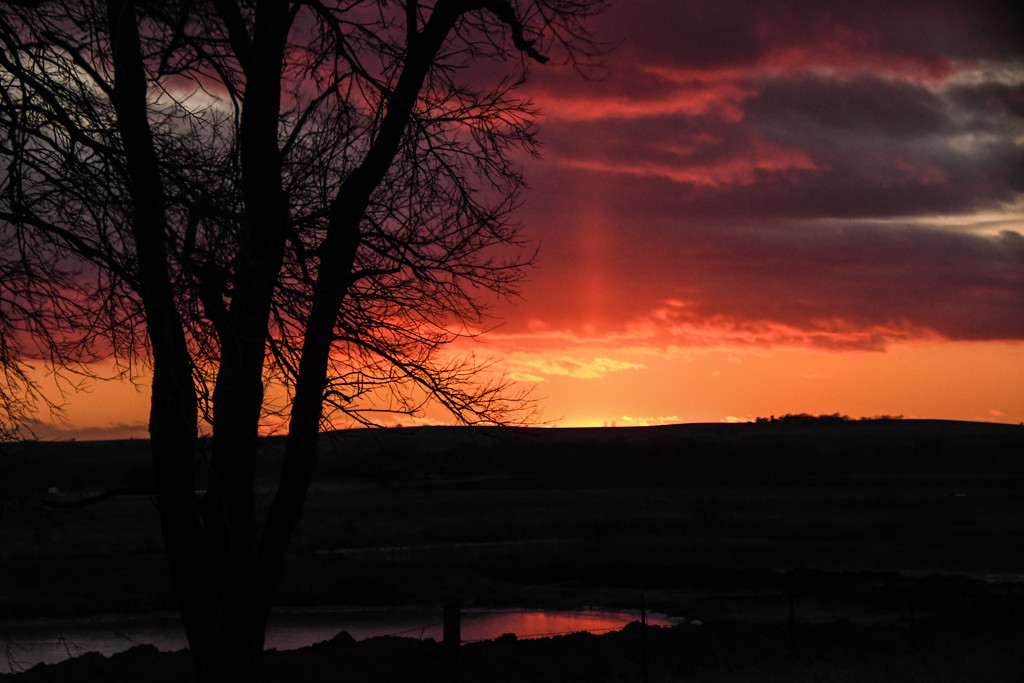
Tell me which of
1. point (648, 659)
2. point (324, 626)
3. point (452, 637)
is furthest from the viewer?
point (324, 626)

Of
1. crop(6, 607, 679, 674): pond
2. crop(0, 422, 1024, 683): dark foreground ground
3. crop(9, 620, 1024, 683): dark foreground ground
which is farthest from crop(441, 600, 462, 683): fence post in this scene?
crop(6, 607, 679, 674): pond

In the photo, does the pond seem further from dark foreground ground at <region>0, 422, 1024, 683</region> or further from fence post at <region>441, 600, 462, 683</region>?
fence post at <region>441, 600, 462, 683</region>

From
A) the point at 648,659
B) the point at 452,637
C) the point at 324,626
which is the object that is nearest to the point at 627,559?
the point at 324,626

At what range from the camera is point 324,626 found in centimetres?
2816

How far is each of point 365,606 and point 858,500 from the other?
135ft

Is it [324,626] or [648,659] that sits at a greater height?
[648,659]

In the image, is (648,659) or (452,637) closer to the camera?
(452,637)

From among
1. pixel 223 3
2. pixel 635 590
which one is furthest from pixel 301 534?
pixel 223 3

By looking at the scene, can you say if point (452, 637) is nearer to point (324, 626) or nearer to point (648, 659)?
point (648, 659)

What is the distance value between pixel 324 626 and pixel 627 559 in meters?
17.2

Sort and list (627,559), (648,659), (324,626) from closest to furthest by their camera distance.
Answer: (648,659) < (324,626) < (627,559)

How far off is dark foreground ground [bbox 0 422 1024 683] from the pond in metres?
1.80

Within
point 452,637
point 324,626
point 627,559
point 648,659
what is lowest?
point 324,626

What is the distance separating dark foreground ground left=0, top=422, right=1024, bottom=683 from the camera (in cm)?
1323
